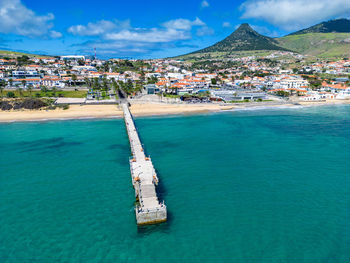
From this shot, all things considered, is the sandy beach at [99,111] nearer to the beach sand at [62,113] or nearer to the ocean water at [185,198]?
the beach sand at [62,113]

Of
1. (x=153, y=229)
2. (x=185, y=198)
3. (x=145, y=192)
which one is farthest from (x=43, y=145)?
(x=153, y=229)

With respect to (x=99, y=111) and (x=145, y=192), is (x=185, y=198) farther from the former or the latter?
(x=99, y=111)

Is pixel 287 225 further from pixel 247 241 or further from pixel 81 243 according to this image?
pixel 81 243

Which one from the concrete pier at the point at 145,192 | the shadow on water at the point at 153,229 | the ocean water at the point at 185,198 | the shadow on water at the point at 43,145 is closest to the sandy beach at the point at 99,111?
the ocean water at the point at 185,198

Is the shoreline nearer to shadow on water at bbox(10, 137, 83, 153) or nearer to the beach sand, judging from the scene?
the beach sand

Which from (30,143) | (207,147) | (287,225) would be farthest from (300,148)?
(30,143)

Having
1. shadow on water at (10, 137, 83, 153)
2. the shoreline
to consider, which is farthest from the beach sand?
shadow on water at (10, 137, 83, 153)
